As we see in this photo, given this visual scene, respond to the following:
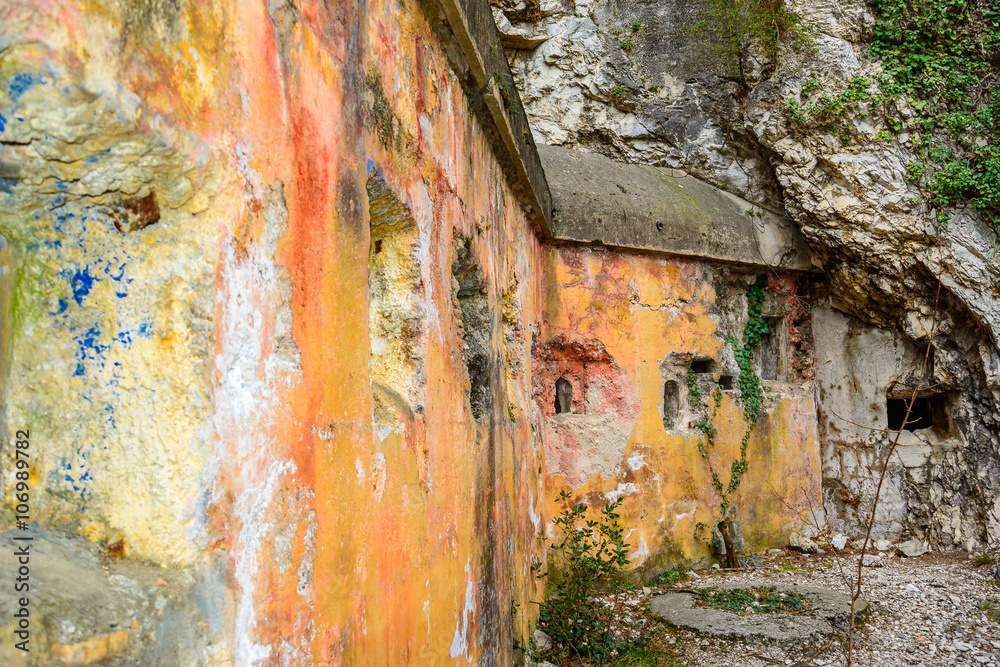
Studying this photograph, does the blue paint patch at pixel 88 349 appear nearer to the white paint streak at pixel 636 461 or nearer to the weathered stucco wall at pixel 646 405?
the weathered stucco wall at pixel 646 405

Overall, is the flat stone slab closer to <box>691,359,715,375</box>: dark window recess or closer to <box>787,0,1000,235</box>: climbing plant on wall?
<box>691,359,715,375</box>: dark window recess

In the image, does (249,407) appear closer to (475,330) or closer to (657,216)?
(475,330)

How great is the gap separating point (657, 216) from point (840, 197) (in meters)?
1.89

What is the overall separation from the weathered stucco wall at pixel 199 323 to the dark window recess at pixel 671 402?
16.7 ft

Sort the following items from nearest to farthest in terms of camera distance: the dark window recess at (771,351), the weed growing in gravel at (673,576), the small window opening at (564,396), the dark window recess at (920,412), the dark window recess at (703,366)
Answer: the weed growing in gravel at (673,576)
the small window opening at (564,396)
the dark window recess at (703,366)
the dark window recess at (920,412)
the dark window recess at (771,351)

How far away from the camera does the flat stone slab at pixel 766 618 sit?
4.68 m

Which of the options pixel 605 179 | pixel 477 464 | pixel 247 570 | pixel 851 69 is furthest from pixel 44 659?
pixel 851 69

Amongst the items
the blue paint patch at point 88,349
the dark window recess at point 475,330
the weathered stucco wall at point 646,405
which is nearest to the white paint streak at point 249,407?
the blue paint patch at point 88,349

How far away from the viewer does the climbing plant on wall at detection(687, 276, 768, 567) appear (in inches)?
264

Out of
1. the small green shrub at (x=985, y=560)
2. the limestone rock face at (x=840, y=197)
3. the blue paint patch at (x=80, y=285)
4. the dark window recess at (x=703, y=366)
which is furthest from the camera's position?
the dark window recess at (x=703, y=366)

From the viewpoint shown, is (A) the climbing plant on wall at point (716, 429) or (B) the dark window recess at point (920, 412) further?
(B) the dark window recess at point (920, 412)

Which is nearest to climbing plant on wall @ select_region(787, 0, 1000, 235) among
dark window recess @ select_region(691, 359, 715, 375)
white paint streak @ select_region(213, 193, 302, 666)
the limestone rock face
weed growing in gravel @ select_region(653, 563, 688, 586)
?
the limestone rock face

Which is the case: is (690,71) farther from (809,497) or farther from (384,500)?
(384,500)

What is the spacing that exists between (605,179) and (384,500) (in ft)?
17.5
